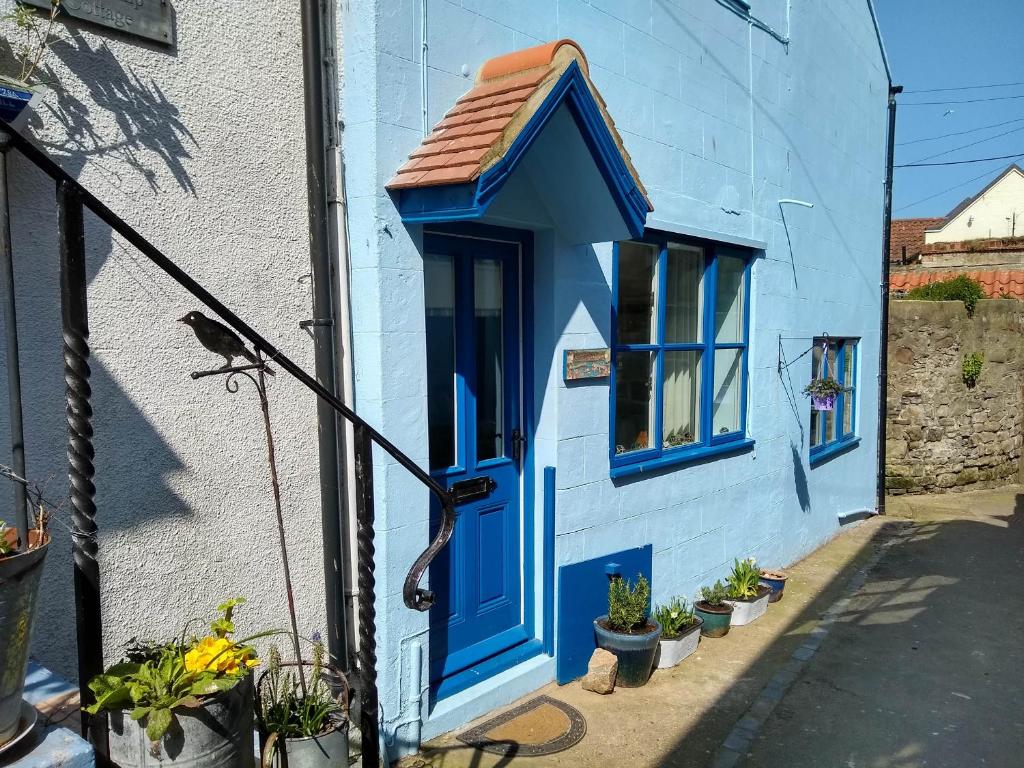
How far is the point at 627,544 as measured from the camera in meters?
5.47

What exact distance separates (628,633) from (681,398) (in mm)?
2057

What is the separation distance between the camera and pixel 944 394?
11.5 m

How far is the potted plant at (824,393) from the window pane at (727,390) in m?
1.16

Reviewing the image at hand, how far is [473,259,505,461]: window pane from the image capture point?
468 cm

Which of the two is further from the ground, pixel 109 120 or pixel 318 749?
pixel 109 120

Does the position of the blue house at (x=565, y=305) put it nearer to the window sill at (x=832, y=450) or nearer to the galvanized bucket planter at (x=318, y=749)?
the window sill at (x=832, y=450)

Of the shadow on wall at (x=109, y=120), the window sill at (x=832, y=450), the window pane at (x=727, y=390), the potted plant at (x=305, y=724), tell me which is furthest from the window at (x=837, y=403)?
the shadow on wall at (x=109, y=120)

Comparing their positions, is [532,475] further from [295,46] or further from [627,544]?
[295,46]

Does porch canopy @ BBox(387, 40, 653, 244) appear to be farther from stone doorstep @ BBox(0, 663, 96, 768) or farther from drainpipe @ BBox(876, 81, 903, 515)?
drainpipe @ BBox(876, 81, 903, 515)

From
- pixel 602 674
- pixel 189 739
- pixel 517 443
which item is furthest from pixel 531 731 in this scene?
pixel 189 739

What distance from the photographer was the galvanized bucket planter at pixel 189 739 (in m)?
1.97

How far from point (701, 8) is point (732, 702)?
4.89 meters

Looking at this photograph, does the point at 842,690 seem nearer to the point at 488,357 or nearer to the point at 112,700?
the point at 488,357

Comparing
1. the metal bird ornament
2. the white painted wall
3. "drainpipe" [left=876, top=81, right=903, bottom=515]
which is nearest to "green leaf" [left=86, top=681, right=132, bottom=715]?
the metal bird ornament
